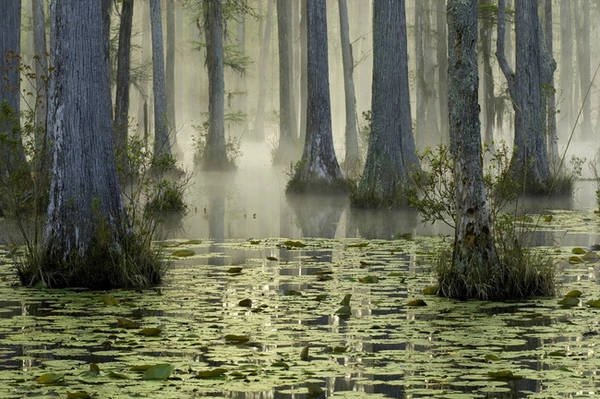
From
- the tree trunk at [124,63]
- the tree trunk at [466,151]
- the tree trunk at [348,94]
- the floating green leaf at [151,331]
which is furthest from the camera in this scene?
the tree trunk at [348,94]

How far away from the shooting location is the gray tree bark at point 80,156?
10453 mm

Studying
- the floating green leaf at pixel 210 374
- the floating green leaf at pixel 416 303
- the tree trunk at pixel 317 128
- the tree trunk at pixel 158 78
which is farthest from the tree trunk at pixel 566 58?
the floating green leaf at pixel 210 374

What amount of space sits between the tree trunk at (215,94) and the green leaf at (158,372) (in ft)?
87.5

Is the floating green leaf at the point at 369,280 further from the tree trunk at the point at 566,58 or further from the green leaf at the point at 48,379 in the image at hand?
the tree trunk at the point at 566,58

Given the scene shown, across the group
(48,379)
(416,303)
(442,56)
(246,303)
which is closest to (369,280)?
(416,303)

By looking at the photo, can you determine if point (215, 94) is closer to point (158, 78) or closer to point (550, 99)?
point (158, 78)

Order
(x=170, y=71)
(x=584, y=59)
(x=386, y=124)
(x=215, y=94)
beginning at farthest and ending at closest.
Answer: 1. (x=584, y=59)
2. (x=170, y=71)
3. (x=215, y=94)
4. (x=386, y=124)

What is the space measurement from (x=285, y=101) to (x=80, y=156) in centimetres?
2877

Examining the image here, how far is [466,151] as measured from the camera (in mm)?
9875

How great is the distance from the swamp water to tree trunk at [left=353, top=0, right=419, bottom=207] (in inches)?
320

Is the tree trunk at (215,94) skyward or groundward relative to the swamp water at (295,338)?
skyward

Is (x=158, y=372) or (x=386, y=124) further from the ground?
(x=386, y=124)

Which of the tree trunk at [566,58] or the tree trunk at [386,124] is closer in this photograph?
the tree trunk at [386,124]

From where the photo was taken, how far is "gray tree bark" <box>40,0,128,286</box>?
10.5 m
